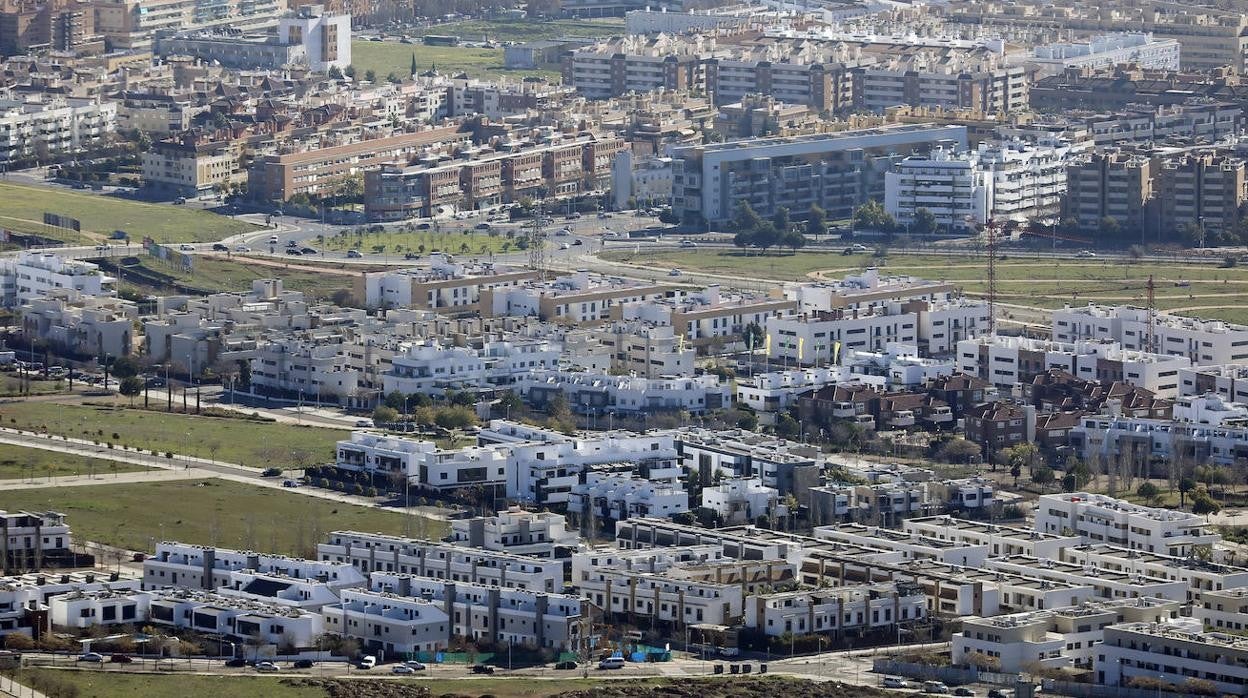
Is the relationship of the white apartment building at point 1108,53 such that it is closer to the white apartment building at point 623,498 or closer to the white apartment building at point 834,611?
the white apartment building at point 623,498

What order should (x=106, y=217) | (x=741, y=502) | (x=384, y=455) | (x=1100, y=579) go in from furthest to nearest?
(x=106, y=217) → (x=384, y=455) → (x=741, y=502) → (x=1100, y=579)

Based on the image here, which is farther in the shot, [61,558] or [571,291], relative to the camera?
[571,291]

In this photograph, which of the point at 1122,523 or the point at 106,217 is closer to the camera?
the point at 1122,523

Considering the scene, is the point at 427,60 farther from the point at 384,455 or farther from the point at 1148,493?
the point at 1148,493

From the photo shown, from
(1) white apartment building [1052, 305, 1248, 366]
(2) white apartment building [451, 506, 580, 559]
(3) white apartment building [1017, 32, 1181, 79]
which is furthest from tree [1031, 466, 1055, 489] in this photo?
(3) white apartment building [1017, 32, 1181, 79]

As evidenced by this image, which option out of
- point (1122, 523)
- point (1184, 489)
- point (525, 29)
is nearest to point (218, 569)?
point (1122, 523)

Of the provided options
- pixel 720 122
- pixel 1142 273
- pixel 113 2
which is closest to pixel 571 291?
pixel 1142 273

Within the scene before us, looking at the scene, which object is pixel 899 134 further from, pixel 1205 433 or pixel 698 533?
pixel 698 533
